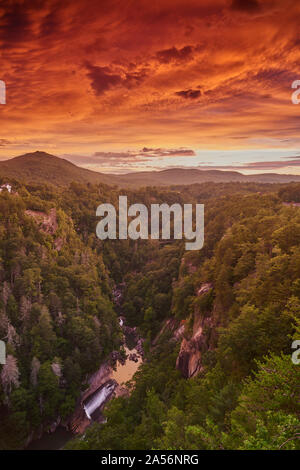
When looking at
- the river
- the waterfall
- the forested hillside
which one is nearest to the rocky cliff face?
the forested hillside

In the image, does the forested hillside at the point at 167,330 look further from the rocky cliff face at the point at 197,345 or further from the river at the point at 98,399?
the river at the point at 98,399

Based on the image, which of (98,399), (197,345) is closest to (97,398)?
(98,399)

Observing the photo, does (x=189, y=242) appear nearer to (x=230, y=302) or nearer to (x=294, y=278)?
(x=230, y=302)

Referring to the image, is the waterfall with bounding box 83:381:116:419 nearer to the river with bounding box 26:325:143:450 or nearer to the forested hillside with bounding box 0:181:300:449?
the river with bounding box 26:325:143:450

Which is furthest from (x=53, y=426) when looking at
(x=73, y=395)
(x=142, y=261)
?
(x=142, y=261)

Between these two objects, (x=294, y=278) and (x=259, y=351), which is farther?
(x=294, y=278)

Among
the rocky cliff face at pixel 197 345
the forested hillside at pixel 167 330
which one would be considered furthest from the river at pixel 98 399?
the rocky cliff face at pixel 197 345
